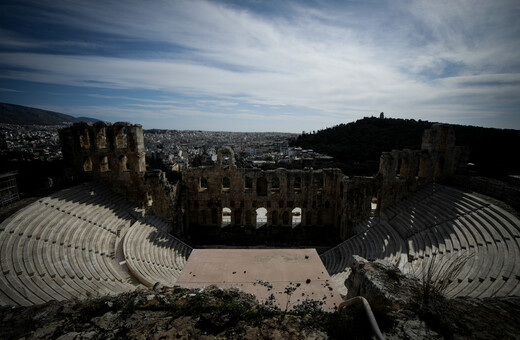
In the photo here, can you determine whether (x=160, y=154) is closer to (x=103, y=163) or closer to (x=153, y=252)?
(x=103, y=163)

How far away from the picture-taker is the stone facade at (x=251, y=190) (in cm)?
1916

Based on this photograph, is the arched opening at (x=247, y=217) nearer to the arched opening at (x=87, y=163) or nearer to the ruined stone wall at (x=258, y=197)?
the ruined stone wall at (x=258, y=197)

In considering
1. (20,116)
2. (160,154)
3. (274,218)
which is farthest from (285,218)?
(20,116)

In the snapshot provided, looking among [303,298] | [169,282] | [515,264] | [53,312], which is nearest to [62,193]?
[169,282]

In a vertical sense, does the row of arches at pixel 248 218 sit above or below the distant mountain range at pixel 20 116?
below

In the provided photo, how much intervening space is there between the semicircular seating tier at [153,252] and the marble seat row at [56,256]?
76 centimetres

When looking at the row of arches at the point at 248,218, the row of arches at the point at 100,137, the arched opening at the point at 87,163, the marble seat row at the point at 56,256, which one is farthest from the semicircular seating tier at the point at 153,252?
the row of arches at the point at 100,137

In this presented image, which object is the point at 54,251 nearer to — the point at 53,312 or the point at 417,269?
the point at 53,312

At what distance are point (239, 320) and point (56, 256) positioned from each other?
10.6 metres

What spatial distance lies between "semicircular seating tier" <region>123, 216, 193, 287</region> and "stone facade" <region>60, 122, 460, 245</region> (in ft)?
5.98

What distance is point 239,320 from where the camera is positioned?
17.7 ft

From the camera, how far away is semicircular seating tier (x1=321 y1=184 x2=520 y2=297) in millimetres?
9555

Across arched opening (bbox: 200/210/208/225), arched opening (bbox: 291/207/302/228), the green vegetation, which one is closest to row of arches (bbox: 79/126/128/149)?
arched opening (bbox: 200/210/208/225)

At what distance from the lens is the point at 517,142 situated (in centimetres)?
3020
